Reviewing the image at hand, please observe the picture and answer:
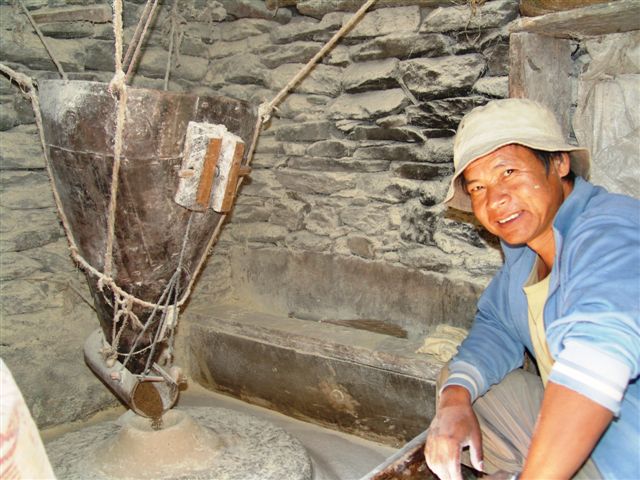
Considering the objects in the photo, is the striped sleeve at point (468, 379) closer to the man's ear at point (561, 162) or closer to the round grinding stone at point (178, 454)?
the man's ear at point (561, 162)

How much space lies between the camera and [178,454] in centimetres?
224

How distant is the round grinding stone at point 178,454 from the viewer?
2193 millimetres

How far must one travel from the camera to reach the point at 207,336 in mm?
3332

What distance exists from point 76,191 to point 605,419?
66.5 inches

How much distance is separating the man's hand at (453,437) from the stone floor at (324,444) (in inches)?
35.4

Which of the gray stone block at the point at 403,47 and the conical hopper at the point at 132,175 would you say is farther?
the gray stone block at the point at 403,47

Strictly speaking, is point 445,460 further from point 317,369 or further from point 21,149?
point 21,149

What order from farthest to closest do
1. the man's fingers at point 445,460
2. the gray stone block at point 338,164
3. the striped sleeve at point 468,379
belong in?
the gray stone block at point 338,164
the striped sleeve at point 468,379
the man's fingers at point 445,460

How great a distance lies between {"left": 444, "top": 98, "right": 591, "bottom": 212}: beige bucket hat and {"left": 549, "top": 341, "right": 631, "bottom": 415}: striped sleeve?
546mm

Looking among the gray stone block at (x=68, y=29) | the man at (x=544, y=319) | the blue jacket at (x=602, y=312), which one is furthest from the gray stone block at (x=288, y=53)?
the blue jacket at (x=602, y=312)

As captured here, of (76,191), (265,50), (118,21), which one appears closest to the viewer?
(118,21)

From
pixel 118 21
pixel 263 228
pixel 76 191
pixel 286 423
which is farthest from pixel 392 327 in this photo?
pixel 118 21

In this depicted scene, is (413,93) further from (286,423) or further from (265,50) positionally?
(286,423)

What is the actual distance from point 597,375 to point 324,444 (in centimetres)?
182
